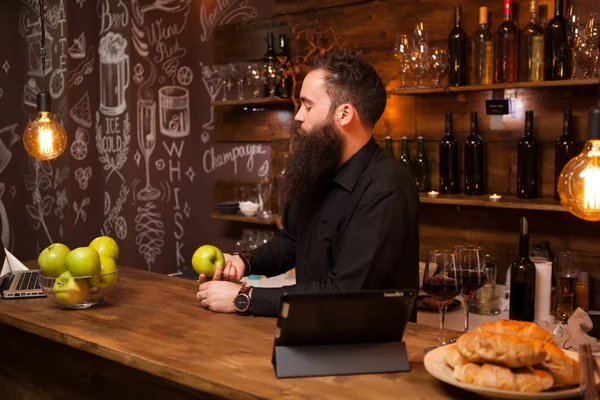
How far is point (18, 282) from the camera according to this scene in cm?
240

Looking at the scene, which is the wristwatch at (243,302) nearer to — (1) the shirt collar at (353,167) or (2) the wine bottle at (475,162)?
(1) the shirt collar at (353,167)

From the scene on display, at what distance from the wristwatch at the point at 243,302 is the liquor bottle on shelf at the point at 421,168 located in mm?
1923

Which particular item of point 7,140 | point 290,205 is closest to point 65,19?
point 7,140

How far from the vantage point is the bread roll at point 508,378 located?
125 centimetres

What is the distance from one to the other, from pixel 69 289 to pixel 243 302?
0.54 meters

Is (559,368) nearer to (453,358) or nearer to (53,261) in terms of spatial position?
(453,358)

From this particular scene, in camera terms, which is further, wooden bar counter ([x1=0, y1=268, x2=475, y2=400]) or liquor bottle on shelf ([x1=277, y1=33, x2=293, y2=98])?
liquor bottle on shelf ([x1=277, y1=33, x2=293, y2=98])

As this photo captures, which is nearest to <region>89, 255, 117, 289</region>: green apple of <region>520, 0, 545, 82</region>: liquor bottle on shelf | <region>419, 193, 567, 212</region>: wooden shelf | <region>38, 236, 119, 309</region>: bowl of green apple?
<region>38, 236, 119, 309</region>: bowl of green apple

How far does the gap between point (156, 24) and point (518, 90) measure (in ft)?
8.85

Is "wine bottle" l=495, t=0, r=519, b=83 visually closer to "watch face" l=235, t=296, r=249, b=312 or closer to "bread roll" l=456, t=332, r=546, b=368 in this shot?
"watch face" l=235, t=296, r=249, b=312

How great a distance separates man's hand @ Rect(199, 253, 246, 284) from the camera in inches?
85.9

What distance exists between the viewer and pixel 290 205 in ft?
8.07

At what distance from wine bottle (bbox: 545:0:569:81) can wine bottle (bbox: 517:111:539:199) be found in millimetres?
300

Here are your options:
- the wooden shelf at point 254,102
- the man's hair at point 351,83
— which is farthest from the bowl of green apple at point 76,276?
the wooden shelf at point 254,102
